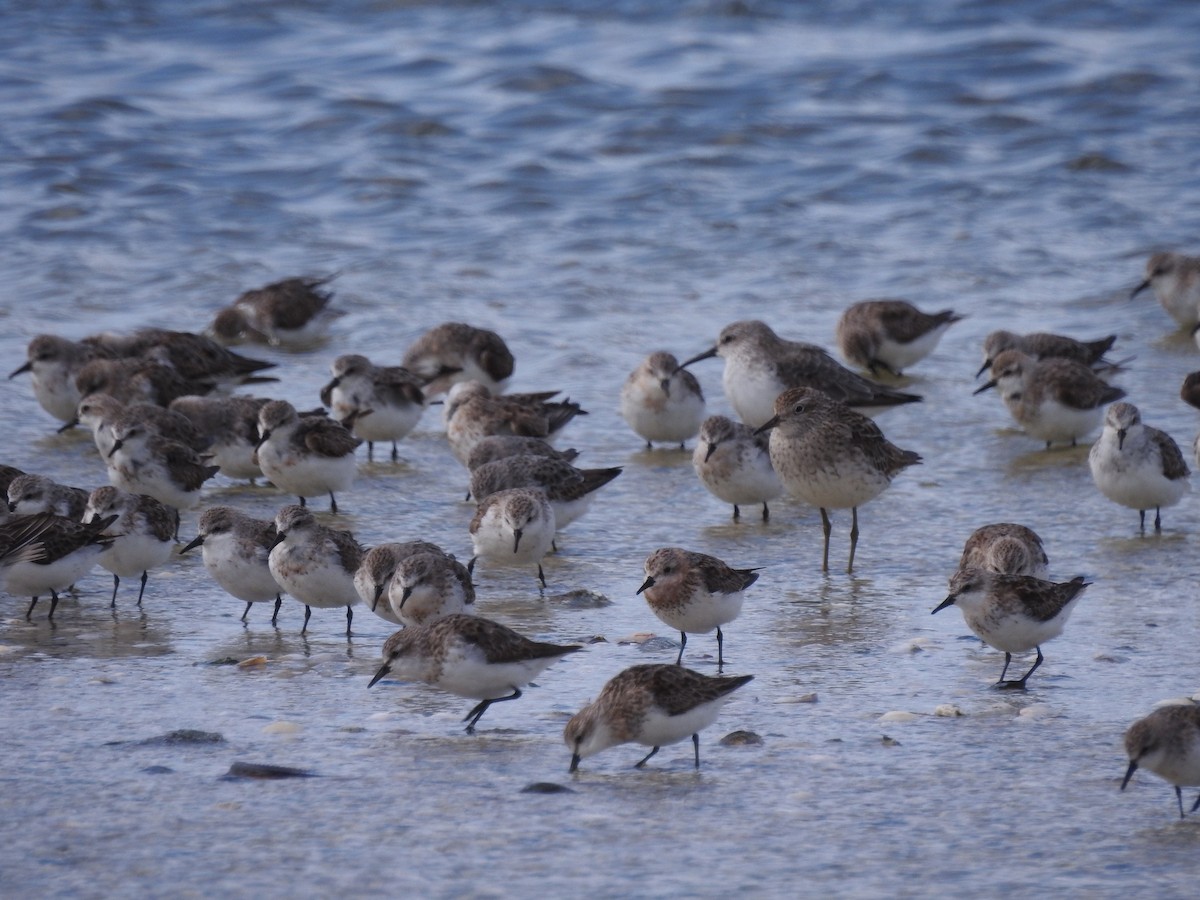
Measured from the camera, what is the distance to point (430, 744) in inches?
259

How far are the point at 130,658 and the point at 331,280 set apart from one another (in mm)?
9133

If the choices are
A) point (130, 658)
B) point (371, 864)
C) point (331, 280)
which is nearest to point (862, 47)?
point (331, 280)

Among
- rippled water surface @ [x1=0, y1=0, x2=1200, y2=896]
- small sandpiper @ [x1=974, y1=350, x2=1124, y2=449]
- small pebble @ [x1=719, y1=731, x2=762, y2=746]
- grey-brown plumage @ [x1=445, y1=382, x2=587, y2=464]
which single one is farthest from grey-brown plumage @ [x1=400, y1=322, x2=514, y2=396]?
small pebble @ [x1=719, y1=731, x2=762, y2=746]

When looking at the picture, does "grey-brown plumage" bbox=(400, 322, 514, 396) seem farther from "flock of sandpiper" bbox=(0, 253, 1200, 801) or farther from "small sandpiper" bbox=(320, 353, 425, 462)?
"small sandpiper" bbox=(320, 353, 425, 462)

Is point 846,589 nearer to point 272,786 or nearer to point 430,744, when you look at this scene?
point 430,744

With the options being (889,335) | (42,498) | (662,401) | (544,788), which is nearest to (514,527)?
(42,498)

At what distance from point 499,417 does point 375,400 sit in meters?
0.96

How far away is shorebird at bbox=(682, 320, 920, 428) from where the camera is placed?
40.1ft

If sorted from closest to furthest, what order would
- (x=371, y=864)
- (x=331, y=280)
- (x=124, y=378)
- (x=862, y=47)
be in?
(x=371, y=864) → (x=124, y=378) → (x=331, y=280) → (x=862, y=47)

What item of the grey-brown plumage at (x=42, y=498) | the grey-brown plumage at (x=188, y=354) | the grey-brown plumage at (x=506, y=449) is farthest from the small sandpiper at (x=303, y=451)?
the grey-brown plumage at (x=188, y=354)

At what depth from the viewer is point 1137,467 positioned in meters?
9.54

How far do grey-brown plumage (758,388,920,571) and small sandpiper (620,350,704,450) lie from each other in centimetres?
200

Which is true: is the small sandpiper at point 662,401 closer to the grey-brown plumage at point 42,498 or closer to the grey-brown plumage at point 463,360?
the grey-brown plumage at point 463,360

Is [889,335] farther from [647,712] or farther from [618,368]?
[647,712]
